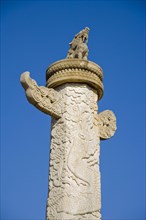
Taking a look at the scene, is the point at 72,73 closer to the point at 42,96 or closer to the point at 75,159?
the point at 42,96

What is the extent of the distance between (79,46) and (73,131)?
1429 mm

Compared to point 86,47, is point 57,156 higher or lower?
lower

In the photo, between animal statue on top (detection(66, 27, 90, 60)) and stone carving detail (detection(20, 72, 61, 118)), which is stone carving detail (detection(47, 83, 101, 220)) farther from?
animal statue on top (detection(66, 27, 90, 60))

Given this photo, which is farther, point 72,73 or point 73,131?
point 72,73

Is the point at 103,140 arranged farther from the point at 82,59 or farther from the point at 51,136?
the point at 82,59

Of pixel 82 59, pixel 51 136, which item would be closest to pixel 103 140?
pixel 51 136

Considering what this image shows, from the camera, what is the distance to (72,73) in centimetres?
502

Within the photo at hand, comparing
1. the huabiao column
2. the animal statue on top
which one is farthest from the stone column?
the animal statue on top

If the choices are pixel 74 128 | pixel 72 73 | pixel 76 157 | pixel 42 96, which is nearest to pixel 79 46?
pixel 72 73

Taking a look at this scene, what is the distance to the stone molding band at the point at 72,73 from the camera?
502 centimetres

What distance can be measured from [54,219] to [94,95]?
1.93m

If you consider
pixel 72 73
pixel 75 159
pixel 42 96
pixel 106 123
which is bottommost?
pixel 75 159

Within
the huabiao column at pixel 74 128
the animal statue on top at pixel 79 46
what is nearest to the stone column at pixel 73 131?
the huabiao column at pixel 74 128

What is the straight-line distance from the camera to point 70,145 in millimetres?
4648
